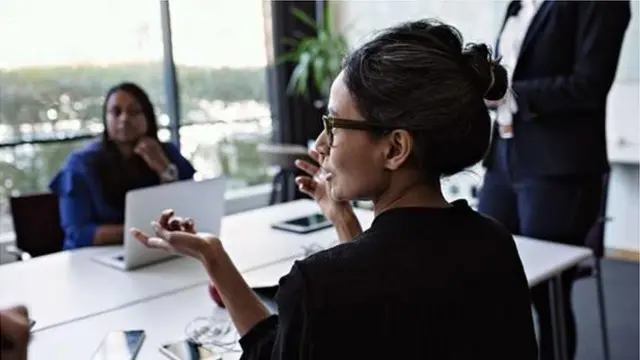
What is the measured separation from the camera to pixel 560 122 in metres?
2.48

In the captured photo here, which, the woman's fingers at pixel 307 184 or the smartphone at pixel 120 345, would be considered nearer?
the smartphone at pixel 120 345

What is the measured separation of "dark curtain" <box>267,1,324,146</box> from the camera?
213 inches

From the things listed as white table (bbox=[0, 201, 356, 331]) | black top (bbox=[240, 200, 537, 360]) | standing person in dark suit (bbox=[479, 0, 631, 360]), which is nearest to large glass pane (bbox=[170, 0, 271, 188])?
white table (bbox=[0, 201, 356, 331])

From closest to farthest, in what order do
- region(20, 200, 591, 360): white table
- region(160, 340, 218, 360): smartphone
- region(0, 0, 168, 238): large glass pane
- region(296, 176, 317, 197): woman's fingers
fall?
region(160, 340, 218, 360): smartphone, region(20, 200, 591, 360): white table, region(296, 176, 317, 197): woman's fingers, region(0, 0, 168, 238): large glass pane

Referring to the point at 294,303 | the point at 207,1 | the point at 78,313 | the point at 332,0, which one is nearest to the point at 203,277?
the point at 78,313

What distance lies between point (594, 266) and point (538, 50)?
84 cm

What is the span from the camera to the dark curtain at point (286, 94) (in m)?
5.41

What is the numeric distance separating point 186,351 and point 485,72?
847mm

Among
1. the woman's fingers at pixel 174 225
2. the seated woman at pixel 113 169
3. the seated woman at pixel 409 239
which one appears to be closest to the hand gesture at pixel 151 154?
the seated woman at pixel 113 169

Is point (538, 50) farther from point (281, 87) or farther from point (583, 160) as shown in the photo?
point (281, 87)

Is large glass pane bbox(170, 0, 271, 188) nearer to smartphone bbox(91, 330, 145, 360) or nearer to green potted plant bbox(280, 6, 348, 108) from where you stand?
green potted plant bbox(280, 6, 348, 108)

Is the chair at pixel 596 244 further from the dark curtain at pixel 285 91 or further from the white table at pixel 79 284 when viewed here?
the dark curtain at pixel 285 91

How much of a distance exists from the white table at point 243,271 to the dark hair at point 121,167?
398 millimetres

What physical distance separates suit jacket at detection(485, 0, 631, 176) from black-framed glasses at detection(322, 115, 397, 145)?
1.34m
